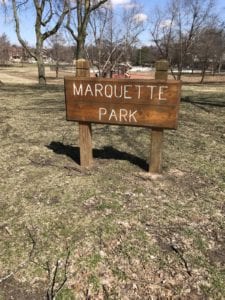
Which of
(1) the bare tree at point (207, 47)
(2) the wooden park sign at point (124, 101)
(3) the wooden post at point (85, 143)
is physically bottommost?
(3) the wooden post at point (85, 143)

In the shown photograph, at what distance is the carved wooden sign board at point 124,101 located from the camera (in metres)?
3.12

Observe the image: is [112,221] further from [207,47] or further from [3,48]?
[3,48]

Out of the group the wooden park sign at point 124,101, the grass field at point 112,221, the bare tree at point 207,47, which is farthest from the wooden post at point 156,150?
the bare tree at point 207,47

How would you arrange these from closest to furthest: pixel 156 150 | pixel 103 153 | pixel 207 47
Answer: pixel 156 150, pixel 103 153, pixel 207 47

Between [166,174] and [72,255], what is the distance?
63.6 inches

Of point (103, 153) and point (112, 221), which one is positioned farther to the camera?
point (103, 153)

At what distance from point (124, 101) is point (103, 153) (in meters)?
1.09

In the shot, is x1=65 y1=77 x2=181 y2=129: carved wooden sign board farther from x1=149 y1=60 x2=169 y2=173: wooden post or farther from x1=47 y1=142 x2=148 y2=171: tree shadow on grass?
x1=47 y1=142 x2=148 y2=171: tree shadow on grass

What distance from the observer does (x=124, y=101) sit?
10.8 feet

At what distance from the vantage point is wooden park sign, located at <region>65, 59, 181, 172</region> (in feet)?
10.2

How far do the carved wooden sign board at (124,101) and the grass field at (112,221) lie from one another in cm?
62

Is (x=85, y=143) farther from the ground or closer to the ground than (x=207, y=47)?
closer to the ground

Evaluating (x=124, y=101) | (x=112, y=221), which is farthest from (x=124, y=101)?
(x=112, y=221)

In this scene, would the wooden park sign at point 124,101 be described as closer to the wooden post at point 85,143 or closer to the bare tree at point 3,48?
the wooden post at point 85,143
